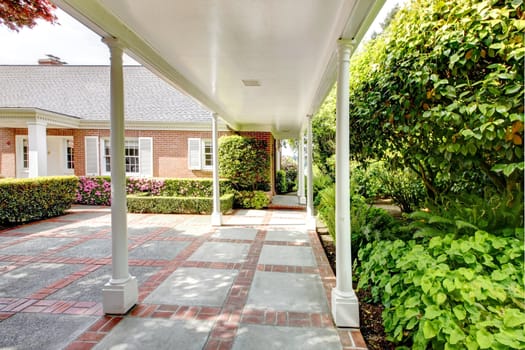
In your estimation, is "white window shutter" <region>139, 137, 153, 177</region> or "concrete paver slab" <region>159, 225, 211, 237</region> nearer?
"concrete paver slab" <region>159, 225, 211, 237</region>

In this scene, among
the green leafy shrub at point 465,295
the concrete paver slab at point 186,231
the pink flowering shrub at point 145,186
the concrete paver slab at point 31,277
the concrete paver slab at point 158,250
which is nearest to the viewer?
the green leafy shrub at point 465,295

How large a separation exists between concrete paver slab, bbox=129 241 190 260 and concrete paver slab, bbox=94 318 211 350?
201cm

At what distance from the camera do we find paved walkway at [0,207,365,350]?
2477 mm

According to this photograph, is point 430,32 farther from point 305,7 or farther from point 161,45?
point 161,45

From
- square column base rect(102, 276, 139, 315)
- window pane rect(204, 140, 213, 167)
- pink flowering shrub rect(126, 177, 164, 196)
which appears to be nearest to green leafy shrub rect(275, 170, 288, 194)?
window pane rect(204, 140, 213, 167)

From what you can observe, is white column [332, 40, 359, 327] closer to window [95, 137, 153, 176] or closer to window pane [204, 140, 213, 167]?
window pane [204, 140, 213, 167]

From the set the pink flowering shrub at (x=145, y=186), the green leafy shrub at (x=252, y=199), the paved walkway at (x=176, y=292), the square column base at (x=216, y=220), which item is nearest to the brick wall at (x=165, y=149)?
the pink flowering shrub at (x=145, y=186)

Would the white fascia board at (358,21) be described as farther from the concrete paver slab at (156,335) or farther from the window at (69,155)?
the window at (69,155)

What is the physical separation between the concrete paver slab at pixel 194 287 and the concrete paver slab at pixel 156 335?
399 mm

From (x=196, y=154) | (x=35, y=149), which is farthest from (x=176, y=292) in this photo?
(x=35, y=149)

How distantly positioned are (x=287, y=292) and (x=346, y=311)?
876 mm

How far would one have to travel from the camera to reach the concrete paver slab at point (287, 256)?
4.43 m

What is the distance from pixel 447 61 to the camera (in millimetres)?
2771

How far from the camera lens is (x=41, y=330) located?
8.51ft
